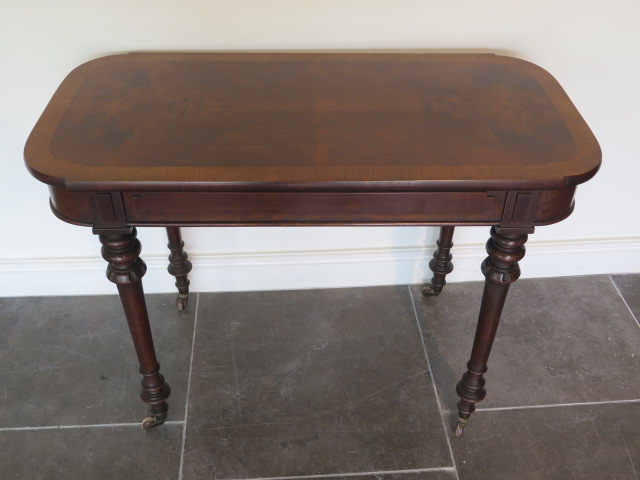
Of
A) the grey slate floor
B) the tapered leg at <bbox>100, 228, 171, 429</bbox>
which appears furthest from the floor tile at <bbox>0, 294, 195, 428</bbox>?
the tapered leg at <bbox>100, 228, 171, 429</bbox>

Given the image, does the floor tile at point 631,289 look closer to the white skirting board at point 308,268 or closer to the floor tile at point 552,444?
the white skirting board at point 308,268

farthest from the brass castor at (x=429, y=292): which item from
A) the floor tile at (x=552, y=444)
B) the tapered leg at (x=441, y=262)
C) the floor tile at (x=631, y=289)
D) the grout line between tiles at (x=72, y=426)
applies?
the grout line between tiles at (x=72, y=426)

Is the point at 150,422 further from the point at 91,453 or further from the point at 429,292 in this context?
the point at 429,292

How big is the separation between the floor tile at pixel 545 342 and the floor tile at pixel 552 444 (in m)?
0.05

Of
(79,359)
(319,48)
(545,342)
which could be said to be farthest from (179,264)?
(545,342)

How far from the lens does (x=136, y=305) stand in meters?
1.53

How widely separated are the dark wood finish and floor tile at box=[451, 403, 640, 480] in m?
0.31

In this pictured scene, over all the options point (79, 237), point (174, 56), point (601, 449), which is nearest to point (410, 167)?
point (174, 56)

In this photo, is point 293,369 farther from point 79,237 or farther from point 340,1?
point 340,1

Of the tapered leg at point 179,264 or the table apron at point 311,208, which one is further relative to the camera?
the tapered leg at point 179,264

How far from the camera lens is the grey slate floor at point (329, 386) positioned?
1728 mm

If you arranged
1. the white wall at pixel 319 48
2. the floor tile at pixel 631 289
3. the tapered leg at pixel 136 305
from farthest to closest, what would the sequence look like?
1. the floor tile at pixel 631 289
2. the white wall at pixel 319 48
3. the tapered leg at pixel 136 305

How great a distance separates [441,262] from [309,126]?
2.79 ft

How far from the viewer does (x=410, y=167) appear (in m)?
1.29
